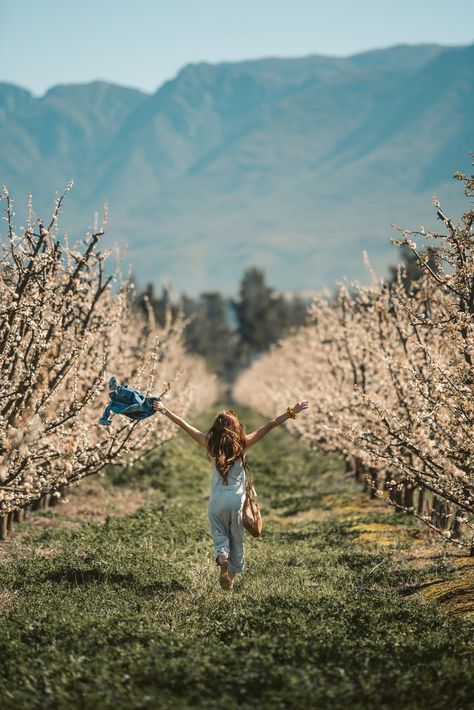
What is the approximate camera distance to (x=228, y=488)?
8.95m

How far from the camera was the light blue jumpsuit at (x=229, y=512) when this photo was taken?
29.3ft

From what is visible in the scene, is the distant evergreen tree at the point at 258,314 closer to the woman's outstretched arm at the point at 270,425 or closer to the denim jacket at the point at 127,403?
the denim jacket at the point at 127,403

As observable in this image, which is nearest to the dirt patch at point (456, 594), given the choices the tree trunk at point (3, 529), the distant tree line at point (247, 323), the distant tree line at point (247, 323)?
the tree trunk at point (3, 529)

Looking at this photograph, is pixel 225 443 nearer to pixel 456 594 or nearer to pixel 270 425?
pixel 270 425

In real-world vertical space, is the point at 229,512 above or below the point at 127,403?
below

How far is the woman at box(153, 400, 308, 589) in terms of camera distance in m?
8.91

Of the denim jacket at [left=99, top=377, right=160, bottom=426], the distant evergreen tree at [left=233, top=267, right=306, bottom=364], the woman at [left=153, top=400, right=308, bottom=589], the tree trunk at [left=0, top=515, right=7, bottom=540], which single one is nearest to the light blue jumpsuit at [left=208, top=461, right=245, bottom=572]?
the woman at [left=153, top=400, right=308, bottom=589]

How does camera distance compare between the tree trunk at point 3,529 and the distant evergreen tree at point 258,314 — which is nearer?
the tree trunk at point 3,529

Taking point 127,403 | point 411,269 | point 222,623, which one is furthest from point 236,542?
point 411,269

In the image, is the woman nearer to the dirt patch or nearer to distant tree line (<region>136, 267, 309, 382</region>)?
the dirt patch

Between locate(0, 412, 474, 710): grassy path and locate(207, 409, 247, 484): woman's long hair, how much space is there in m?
1.41

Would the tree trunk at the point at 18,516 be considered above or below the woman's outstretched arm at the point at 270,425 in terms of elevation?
below

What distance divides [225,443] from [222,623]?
198 centimetres

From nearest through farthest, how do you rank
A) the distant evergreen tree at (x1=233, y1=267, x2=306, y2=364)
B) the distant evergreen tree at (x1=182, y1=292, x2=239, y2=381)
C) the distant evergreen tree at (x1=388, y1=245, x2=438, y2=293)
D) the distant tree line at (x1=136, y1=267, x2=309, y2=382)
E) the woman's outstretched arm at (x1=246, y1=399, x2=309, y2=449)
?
1. the woman's outstretched arm at (x1=246, y1=399, x2=309, y2=449)
2. the distant evergreen tree at (x1=388, y1=245, x2=438, y2=293)
3. the distant evergreen tree at (x1=182, y1=292, x2=239, y2=381)
4. the distant tree line at (x1=136, y1=267, x2=309, y2=382)
5. the distant evergreen tree at (x1=233, y1=267, x2=306, y2=364)
